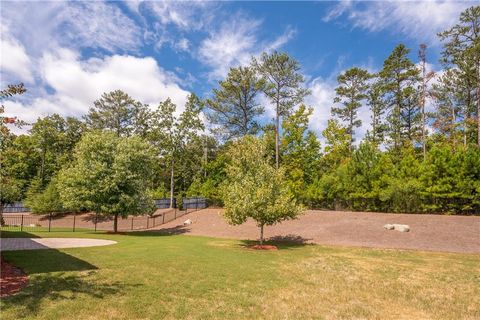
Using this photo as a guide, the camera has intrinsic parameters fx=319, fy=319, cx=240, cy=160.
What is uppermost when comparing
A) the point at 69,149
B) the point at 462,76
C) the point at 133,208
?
the point at 462,76

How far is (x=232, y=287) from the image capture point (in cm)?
926

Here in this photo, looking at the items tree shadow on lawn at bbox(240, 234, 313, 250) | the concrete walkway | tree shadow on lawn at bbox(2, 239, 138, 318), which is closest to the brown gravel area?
tree shadow on lawn at bbox(240, 234, 313, 250)

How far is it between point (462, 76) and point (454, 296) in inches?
1500

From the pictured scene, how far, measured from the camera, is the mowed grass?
711 centimetres

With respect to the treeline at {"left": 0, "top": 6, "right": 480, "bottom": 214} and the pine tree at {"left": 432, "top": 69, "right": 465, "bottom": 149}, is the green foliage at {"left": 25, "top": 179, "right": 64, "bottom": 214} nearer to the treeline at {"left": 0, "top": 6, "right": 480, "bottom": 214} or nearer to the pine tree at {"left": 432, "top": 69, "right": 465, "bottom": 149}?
the treeline at {"left": 0, "top": 6, "right": 480, "bottom": 214}

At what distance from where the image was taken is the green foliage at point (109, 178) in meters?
24.3

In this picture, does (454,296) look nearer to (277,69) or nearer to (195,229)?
(195,229)

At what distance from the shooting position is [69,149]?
188 feet

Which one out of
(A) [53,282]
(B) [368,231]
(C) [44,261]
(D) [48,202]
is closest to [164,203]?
(D) [48,202]

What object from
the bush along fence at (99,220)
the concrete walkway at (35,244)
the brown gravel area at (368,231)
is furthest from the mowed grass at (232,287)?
the bush along fence at (99,220)

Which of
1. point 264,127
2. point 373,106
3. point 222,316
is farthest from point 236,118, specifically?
point 222,316

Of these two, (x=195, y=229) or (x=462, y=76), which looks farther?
(x=462, y=76)

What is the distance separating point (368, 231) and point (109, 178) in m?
19.5

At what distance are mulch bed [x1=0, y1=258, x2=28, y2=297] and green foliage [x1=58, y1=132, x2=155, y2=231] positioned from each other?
14.1m
